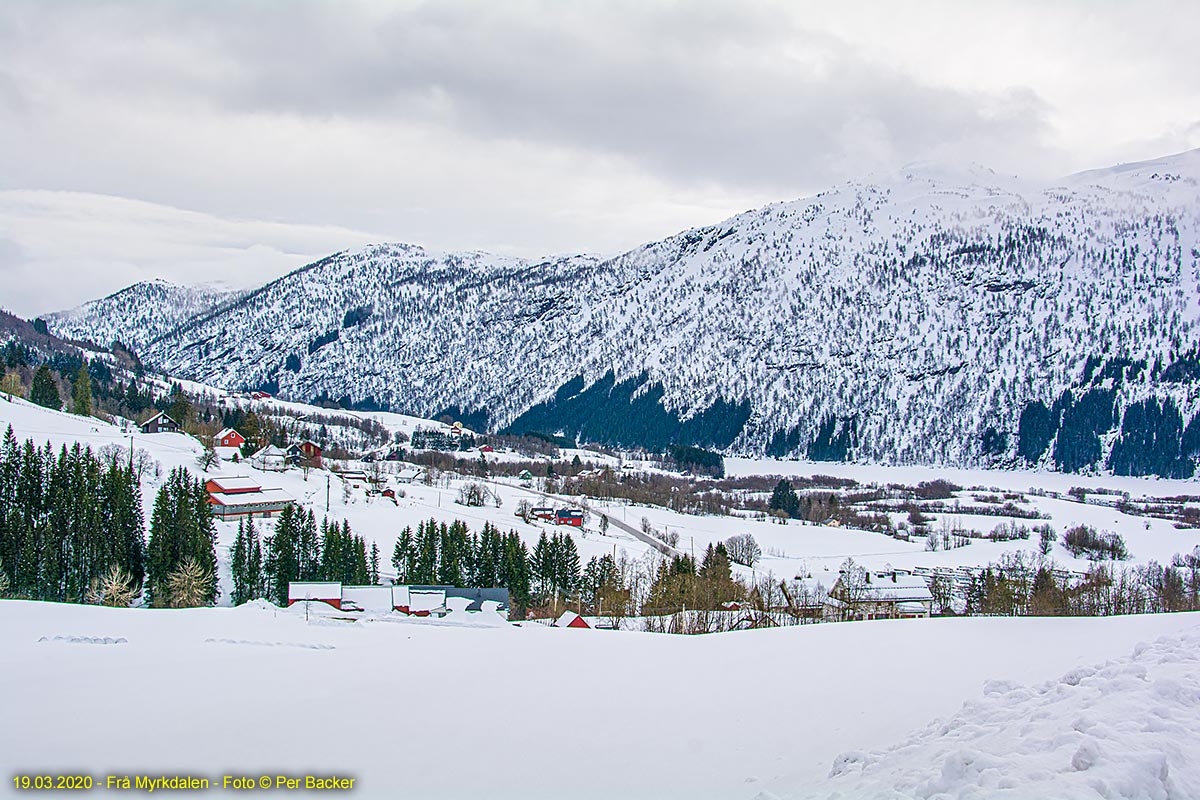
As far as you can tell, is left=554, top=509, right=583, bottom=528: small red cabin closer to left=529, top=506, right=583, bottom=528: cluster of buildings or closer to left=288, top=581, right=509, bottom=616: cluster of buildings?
left=529, top=506, right=583, bottom=528: cluster of buildings

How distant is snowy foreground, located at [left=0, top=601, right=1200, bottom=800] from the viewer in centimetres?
766

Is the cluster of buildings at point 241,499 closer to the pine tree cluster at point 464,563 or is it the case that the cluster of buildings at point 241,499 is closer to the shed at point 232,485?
the shed at point 232,485

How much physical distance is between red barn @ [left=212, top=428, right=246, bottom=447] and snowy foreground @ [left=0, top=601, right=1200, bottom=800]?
249 ft

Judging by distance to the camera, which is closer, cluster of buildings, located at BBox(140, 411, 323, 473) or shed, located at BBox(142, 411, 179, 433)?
cluster of buildings, located at BBox(140, 411, 323, 473)

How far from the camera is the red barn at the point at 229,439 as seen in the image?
88.8m

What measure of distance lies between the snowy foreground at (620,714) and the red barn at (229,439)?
76.0 metres

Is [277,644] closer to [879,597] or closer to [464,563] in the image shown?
[464,563]

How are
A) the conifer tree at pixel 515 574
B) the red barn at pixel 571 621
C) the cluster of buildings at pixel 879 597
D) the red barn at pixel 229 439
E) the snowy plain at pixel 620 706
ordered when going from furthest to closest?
1. the red barn at pixel 229 439
2. the conifer tree at pixel 515 574
3. the cluster of buildings at pixel 879 597
4. the red barn at pixel 571 621
5. the snowy plain at pixel 620 706

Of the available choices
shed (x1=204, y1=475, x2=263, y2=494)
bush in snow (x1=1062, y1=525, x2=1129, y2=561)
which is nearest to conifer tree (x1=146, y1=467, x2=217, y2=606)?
shed (x1=204, y1=475, x2=263, y2=494)

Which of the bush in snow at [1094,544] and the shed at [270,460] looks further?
the shed at [270,460]

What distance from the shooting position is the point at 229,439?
3546 inches

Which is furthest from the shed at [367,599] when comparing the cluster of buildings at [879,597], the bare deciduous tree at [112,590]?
the cluster of buildings at [879,597]

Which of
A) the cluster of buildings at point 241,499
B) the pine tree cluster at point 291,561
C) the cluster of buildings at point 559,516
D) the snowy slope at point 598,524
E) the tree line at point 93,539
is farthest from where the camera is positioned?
the cluster of buildings at point 559,516

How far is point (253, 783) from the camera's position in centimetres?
877
